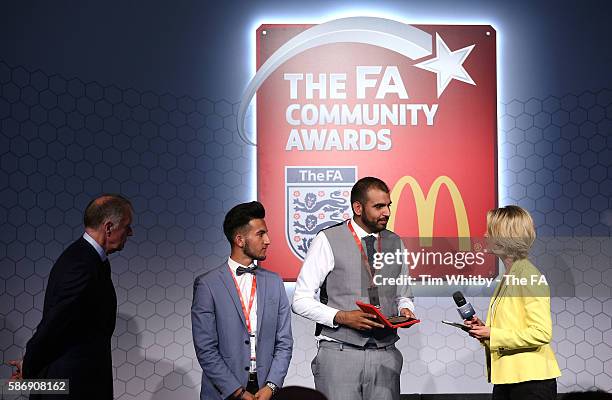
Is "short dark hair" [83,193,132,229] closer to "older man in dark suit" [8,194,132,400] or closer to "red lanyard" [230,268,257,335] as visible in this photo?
"older man in dark suit" [8,194,132,400]

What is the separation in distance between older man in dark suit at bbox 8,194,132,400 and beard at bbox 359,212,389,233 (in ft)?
3.44

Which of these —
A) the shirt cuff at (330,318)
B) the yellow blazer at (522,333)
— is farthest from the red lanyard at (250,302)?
the yellow blazer at (522,333)

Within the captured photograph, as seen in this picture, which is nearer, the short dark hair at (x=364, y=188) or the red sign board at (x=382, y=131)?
the short dark hair at (x=364, y=188)

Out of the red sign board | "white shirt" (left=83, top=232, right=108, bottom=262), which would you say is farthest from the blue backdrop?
"white shirt" (left=83, top=232, right=108, bottom=262)

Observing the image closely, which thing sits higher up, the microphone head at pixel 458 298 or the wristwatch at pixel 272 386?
the microphone head at pixel 458 298

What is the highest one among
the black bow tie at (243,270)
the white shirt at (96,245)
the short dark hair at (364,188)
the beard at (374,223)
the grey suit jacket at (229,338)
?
the short dark hair at (364,188)

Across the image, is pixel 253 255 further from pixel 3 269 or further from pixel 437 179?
pixel 3 269

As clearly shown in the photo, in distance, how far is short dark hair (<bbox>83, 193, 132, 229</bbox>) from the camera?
280cm

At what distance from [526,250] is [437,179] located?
115 centimetres

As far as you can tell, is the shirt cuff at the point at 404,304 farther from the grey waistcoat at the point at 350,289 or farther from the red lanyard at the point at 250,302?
the red lanyard at the point at 250,302

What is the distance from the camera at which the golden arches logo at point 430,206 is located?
13.0 feet

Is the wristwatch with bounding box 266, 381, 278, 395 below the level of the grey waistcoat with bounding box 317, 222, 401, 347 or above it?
below

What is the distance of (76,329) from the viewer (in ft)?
8.59

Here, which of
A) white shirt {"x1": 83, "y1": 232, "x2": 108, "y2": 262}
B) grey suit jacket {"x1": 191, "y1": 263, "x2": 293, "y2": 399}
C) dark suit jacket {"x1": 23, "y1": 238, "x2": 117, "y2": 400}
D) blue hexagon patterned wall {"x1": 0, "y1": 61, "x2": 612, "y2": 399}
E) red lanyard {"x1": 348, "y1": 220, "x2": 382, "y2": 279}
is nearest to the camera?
dark suit jacket {"x1": 23, "y1": 238, "x2": 117, "y2": 400}
